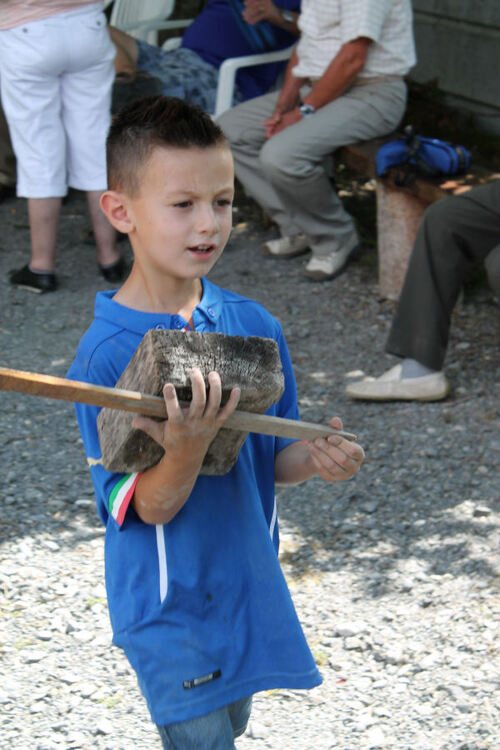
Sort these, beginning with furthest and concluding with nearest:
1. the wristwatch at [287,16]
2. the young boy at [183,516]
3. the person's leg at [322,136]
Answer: the wristwatch at [287,16]
the person's leg at [322,136]
the young boy at [183,516]

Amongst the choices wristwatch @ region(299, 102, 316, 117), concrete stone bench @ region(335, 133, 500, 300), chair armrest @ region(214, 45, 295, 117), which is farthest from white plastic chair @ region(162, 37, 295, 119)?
concrete stone bench @ region(335, 133, 500, 300)

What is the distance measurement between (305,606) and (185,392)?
1746 mm

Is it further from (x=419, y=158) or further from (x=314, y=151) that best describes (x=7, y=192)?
(x=419, y=158)

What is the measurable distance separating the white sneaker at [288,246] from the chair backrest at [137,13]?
2.30 meters

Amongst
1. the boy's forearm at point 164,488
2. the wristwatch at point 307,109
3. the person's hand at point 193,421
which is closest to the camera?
the person's hand at point 193,421

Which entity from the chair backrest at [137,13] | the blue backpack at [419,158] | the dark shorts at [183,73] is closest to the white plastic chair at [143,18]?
the chair backrest at [137,13]

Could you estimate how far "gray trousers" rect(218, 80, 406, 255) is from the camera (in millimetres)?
5285

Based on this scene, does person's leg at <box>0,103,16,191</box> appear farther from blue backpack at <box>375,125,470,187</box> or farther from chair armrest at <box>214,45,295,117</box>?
blue backpack at <box>375,125,470,187</box>

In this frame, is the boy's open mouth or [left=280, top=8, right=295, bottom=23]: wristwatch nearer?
the boy's open mouth

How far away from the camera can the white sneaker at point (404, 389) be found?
424cm

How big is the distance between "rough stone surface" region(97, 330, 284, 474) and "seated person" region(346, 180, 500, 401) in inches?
109

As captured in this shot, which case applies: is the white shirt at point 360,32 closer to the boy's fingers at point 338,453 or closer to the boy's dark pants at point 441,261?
the boy's dark pants at point 441,261

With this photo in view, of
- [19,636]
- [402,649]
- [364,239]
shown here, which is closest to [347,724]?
[402,649]

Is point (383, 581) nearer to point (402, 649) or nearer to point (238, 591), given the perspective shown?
point (402, 649)
